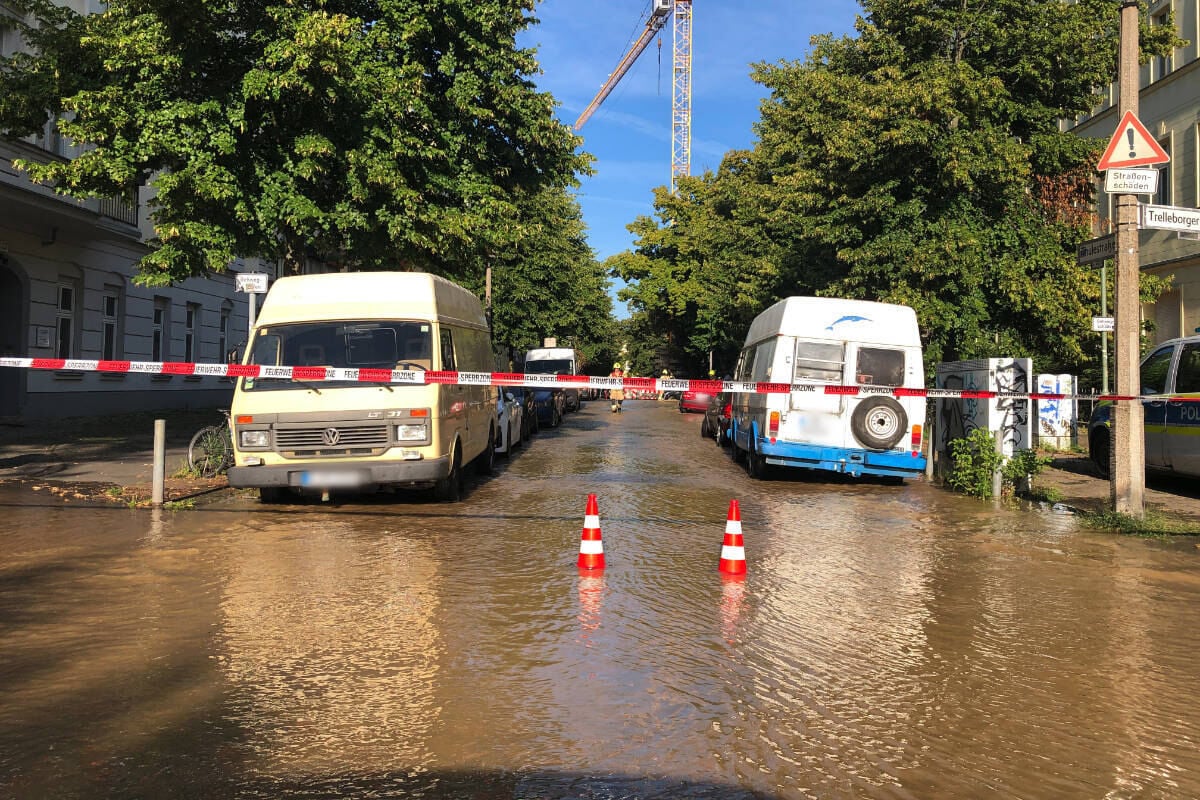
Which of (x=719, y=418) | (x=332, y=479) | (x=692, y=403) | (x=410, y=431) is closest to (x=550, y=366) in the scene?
(x=692, y=403)

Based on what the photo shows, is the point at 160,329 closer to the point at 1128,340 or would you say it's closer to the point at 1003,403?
the point at 1003,403

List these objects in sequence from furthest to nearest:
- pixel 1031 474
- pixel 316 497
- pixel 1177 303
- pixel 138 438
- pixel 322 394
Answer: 1. pixel 1177 303
2. pixel 138 438
3. pixel 1031 474
4. pixel 316 497
5. pixel 322 394

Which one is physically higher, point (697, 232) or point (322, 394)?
point (697, 232)

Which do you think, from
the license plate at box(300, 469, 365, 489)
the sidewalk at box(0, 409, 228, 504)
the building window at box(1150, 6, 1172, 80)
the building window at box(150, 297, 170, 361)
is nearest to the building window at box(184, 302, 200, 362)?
the building window at box(150, 297, 170, 361)

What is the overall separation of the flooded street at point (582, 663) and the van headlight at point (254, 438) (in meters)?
0.99

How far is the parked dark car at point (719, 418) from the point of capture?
2058 centimetres

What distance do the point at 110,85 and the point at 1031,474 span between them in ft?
47.2

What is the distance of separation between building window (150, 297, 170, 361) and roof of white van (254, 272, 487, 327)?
16.5 m

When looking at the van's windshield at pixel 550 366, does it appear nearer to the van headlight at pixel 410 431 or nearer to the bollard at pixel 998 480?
the bollard at pixel 998 480

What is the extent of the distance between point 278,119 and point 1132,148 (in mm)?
11801

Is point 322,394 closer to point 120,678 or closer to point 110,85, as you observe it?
point 120,678

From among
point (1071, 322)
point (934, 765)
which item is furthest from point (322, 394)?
point (1071, 322)

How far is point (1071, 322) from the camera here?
67.3 feet

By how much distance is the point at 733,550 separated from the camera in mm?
7477
